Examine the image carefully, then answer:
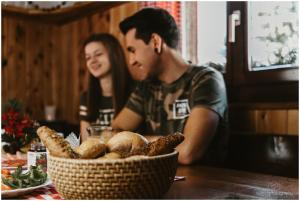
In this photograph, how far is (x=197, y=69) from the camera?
6.25 ft

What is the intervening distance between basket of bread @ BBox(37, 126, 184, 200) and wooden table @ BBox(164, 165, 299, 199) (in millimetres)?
89

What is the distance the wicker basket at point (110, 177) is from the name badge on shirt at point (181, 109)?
113 centimetres

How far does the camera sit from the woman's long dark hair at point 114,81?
261 centimetres

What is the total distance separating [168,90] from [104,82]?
84cm

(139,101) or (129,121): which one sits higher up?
(139,101)

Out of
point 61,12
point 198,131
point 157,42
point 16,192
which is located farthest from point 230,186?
point 61,12

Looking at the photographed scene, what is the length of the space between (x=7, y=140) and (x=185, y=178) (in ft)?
2.85

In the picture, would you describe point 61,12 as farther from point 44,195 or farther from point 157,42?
point 44,195

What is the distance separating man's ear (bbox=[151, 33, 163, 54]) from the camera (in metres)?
1.97

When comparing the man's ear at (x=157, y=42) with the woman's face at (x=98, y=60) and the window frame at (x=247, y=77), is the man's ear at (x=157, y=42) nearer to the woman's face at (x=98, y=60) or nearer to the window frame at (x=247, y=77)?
the window frame at (x=247, y=77)

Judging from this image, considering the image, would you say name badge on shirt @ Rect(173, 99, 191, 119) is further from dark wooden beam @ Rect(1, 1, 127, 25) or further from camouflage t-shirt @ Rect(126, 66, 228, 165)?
dark wooden beam @ Rect(1, 1, 127, 25)

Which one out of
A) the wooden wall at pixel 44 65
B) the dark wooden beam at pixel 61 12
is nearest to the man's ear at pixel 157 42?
the dark wooden beam at pixel 61 12

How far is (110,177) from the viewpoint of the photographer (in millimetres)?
696

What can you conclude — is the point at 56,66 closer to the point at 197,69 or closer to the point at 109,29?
the point at 109,29
